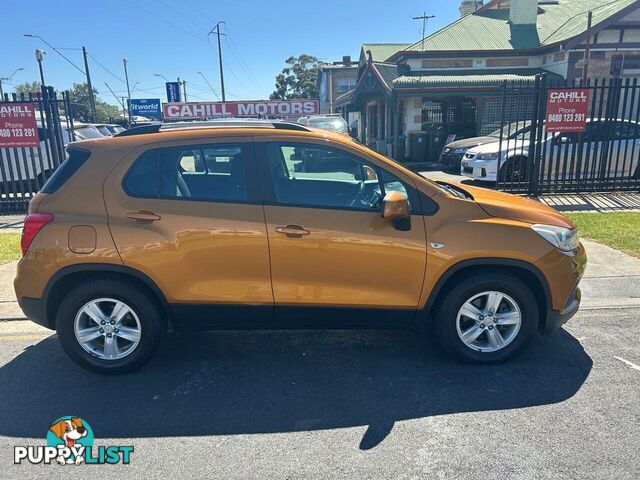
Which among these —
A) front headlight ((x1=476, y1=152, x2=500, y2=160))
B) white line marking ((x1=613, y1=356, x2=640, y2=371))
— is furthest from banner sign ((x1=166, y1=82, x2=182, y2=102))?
white line marking ((x1=613, y1=356, x2=640, y2=371))

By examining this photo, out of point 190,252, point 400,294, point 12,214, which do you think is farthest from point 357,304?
point 12,214

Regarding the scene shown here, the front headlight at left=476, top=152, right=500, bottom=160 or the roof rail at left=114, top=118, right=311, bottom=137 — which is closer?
the roof rail at left=114, top=118, right=311, bottom=137

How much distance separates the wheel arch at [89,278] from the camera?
10.9 ft

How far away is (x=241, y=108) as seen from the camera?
30375 millimetres

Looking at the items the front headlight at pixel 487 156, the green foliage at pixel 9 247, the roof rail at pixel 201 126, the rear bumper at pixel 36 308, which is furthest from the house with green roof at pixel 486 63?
the rear bumper at pixel 36 308

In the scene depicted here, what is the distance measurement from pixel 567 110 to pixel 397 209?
7.95m

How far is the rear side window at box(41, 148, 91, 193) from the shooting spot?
134 inches

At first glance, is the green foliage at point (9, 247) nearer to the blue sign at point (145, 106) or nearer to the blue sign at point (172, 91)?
the blue sign at point (172, 91)

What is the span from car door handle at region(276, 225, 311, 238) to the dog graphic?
1.76 metres

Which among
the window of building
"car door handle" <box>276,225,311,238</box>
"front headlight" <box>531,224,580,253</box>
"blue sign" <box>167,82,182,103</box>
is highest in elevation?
the window of building

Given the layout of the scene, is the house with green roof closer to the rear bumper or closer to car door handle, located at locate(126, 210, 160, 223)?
car door handle, located at locate(126, 210, 160, 223)

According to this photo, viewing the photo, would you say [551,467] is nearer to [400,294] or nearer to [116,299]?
[400,294]

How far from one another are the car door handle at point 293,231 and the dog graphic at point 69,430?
5.78 ft

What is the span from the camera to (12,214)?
32.0 ft
